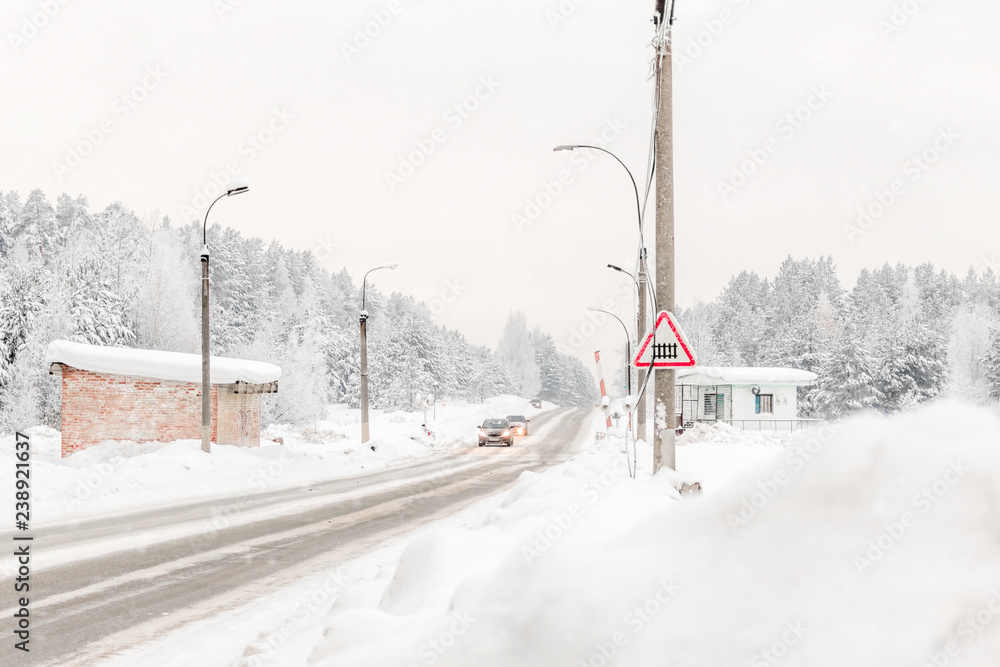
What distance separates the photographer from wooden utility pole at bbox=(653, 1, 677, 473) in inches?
412

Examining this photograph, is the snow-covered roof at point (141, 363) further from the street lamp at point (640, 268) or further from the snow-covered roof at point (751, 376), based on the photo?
the snow-covered roof at point (751, 376)

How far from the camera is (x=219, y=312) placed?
7025 centimetres

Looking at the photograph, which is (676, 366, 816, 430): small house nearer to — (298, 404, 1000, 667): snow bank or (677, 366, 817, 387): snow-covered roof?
(677, 366, 817, 387): snow-covered roof

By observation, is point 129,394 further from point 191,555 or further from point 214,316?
point 214,316

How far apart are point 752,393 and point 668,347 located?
32.9m

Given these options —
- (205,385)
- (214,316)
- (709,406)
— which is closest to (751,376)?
(709,406)

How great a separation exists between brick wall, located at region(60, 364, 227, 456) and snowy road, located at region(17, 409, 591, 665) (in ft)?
25.5

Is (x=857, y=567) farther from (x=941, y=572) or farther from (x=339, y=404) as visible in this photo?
(x=339, y=404)

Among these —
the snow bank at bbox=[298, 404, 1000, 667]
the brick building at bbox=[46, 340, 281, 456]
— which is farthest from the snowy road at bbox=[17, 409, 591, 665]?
the brick building at bbox=[46, 340, 281, 456]

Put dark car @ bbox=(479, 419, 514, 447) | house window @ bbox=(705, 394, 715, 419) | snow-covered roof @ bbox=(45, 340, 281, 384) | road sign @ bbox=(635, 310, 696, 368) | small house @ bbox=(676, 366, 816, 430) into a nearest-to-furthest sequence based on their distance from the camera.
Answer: road sign @ bbox=(635, 310, 696, 368) < snow-covered roof @ bbox=(45, 340, 281, 384) < dark car @ bbox=(479, 419, 514, 447) < small house @ bbox=(676, 366, 816, 430) < house window @ bbox=(705, 394, 715, 419)

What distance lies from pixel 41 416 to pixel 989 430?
1644 inches

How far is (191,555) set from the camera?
871 centimetres

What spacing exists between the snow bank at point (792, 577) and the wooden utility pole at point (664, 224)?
722 cm

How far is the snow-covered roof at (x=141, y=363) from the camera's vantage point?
20.8 m
